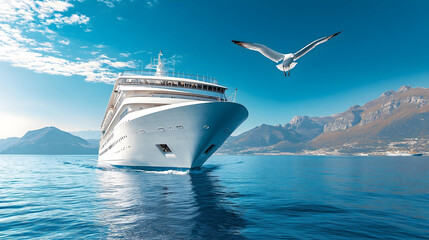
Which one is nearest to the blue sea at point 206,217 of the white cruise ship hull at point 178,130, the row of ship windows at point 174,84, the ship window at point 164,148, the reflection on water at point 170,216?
the reflection on water at point 170,216

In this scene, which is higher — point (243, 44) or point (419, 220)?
point (243, 44)

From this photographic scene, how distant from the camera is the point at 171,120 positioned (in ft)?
63.9

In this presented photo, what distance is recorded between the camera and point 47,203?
10.8m

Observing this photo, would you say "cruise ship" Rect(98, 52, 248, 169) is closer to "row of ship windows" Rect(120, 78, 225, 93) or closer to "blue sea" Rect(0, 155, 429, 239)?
"row of ship windows" Rect(120, 78, 225, 93)

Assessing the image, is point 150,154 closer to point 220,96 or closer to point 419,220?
point 220,96

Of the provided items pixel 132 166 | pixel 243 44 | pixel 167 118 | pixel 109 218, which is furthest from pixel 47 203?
pixel 132 166

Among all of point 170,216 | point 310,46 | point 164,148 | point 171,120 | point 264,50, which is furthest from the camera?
point 164,148

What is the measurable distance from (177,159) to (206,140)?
147 inches

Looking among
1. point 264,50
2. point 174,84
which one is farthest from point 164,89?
point 264,50

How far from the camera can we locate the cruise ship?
62.7 ft

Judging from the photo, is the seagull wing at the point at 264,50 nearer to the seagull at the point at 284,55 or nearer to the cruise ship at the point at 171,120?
the seagull at the point at 284,55

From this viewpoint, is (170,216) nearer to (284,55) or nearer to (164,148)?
(284,55)

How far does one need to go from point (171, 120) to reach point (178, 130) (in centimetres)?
109

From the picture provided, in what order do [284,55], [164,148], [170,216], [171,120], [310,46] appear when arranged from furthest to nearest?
[164,148], [171,120], [284,55], [310,46], [170,216]
